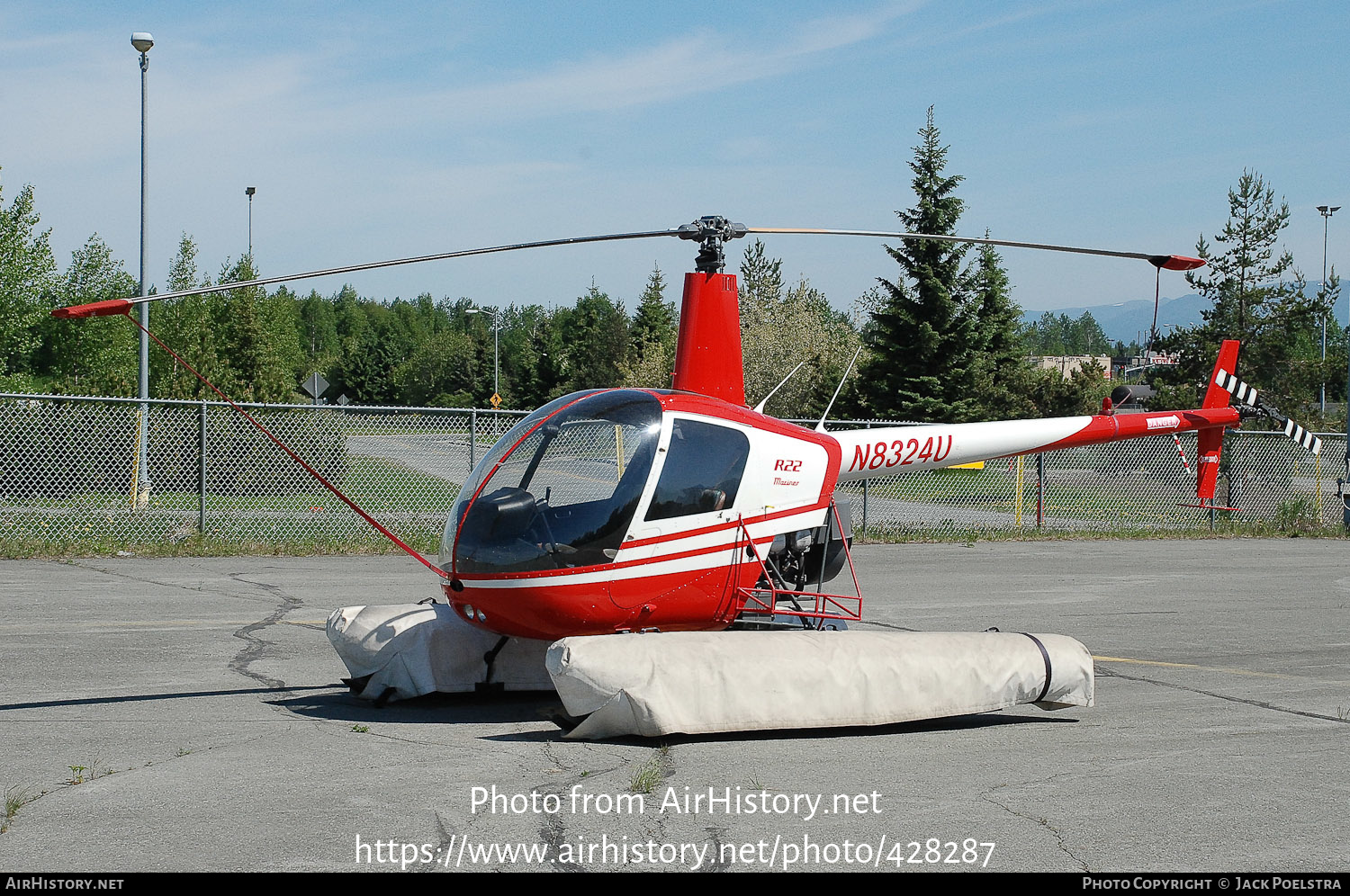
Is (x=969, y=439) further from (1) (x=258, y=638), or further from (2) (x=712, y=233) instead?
(1) (x=258, y=638)

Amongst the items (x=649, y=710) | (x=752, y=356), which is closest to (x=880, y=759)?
(x=649, y=710)

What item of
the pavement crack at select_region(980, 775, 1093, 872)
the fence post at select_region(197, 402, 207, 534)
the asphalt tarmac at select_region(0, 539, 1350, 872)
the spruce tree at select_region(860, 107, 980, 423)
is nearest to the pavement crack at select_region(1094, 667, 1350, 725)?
the asphalt tarmac at select_region(0, 539, 1350, 872)

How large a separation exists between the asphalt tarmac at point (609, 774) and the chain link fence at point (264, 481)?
5.26 m

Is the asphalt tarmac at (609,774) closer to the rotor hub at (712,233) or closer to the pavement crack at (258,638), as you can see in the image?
the pavement crack at (258,638)

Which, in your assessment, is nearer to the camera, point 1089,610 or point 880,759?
point 880,759

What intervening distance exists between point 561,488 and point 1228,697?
15.8 feet

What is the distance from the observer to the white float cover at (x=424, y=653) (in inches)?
299

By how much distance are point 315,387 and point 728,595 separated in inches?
1262

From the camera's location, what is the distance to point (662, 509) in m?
7.40

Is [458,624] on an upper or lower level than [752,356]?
lower

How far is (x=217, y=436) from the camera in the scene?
674 inches

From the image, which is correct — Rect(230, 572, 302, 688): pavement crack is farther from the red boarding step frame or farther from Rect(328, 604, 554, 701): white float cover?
the red boarding step frame

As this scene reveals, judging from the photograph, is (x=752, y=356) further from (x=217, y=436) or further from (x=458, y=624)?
(x=458, y=624)

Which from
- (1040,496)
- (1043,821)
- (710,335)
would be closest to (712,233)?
(710,335)
